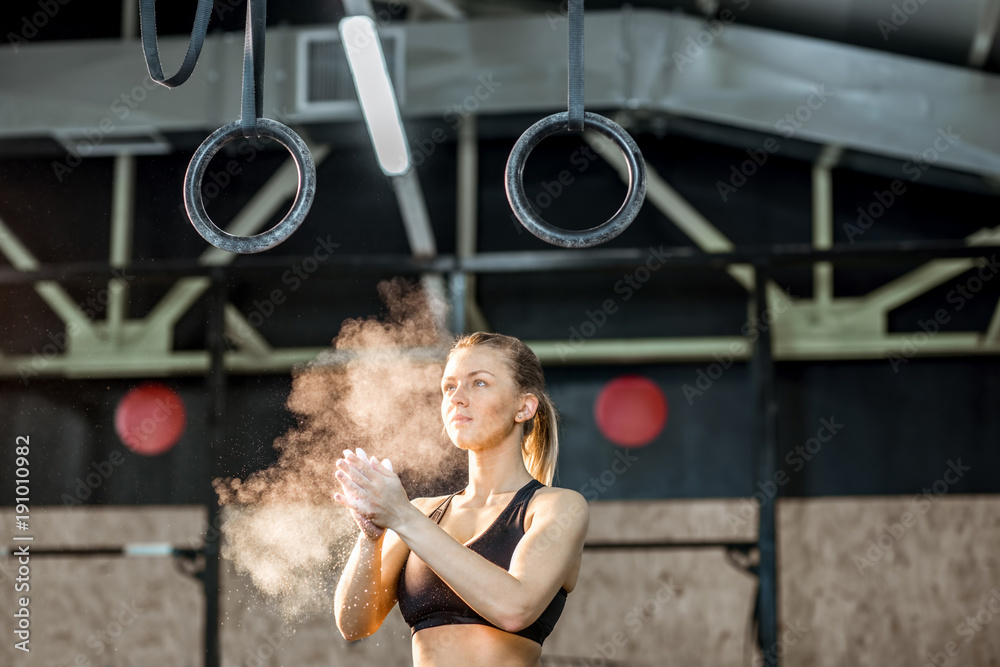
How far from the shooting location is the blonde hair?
1.81 meters

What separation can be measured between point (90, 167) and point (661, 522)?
3.56m

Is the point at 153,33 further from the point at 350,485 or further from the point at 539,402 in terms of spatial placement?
the point at 539,402

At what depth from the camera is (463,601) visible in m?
1.63

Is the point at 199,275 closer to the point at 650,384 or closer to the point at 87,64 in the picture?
the point at 87,64

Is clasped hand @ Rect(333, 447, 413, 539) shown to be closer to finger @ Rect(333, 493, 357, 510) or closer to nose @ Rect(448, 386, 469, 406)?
finger @ Rect(333, 493, 357, 510)

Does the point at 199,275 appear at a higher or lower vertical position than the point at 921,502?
higher

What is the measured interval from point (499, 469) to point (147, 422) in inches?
154

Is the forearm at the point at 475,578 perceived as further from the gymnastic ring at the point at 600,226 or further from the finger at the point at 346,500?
the gymnastic ring at the point at 600,226

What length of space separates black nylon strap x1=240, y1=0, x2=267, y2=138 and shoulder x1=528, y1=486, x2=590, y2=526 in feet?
2.59

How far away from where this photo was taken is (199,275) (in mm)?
4137

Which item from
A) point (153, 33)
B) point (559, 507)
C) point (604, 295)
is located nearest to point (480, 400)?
point (559, 507)

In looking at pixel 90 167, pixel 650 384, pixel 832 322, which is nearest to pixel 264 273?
Result: pixel 90 167

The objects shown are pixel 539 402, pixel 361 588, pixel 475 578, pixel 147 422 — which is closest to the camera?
pixel 475 578

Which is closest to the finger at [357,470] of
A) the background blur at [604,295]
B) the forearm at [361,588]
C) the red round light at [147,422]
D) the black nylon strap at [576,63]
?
the forearm at [361,588]
